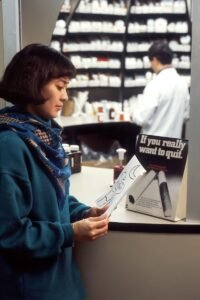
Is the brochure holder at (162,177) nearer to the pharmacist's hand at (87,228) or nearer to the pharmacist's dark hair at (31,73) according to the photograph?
the pharmacist's hand at (87,228)

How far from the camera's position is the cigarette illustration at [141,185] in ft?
6.03

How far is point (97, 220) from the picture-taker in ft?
5.10

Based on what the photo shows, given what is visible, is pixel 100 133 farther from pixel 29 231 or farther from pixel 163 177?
pixel 29 231

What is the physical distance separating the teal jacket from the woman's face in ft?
0.44

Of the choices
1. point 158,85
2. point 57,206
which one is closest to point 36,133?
point 57,206

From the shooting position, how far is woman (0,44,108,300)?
1.39 m

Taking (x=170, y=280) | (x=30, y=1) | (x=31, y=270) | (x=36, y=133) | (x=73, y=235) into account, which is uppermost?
(x=30, y=1)

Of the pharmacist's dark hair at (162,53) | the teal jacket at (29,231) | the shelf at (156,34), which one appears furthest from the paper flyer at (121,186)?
the shelf at (156,34)

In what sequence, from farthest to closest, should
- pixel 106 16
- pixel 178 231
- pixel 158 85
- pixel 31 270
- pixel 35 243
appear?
pixel 106 16 → pixel 158 85 → pixel 178 231 → pixel 31 270 → pixel 35 243

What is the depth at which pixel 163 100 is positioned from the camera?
15.0ft

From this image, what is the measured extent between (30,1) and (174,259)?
1.38 meters

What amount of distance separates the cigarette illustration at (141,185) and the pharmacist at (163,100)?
8.89 ft

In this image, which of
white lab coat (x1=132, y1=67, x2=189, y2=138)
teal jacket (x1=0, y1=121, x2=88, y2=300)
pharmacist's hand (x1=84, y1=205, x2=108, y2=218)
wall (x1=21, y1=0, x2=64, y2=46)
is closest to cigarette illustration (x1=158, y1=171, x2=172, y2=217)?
pharmacist's hand (x1=84, y1=205, x2=108, y2=218)

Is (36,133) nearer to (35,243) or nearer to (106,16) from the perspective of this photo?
(35,243)
